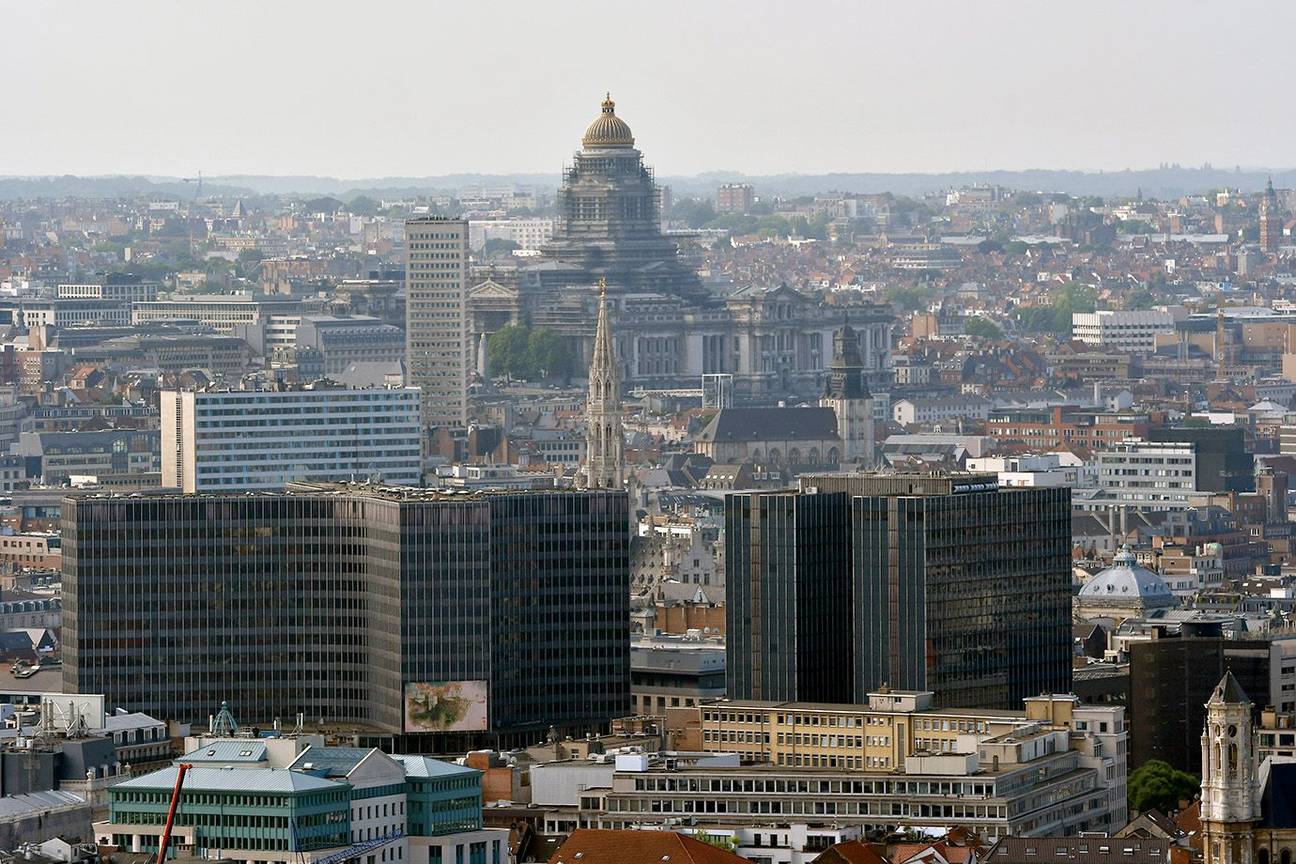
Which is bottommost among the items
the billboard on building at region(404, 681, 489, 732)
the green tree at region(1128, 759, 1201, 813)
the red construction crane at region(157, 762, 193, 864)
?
the green tree at region(1128, 759, 1201, 813)

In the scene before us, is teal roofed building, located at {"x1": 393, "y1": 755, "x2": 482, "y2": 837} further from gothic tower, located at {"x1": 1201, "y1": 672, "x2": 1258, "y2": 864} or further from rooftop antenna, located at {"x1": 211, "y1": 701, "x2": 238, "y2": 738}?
gothic tower, located at {"x1": 1201, "y1": 672, "x2": 1258, "y2": 864}

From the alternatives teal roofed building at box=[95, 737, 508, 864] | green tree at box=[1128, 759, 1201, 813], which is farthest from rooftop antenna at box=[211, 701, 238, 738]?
green tree at box=[1128, 759, 1201, 813]

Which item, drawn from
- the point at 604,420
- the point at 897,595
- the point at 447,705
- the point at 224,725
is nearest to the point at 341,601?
the point at 447,705

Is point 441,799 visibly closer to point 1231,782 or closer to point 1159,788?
point 1231,782

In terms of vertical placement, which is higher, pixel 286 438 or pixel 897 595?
pixel 897 595

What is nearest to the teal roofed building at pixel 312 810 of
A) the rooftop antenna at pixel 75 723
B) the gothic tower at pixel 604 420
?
the rooftop antenna at pixel 75 723

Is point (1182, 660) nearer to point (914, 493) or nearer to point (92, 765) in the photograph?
point (914, 493)
